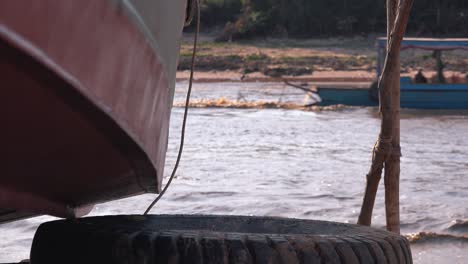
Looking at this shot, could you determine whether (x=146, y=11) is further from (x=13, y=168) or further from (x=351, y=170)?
(x=351, y=170)

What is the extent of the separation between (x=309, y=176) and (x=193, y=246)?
705cm

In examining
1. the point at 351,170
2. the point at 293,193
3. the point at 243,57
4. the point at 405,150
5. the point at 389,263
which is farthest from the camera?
the point at 243,57

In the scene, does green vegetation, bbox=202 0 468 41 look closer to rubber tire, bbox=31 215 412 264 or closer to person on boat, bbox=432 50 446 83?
person on boat, bbox=432 50 446 83

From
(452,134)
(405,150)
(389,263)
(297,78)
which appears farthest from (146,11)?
(297,78)

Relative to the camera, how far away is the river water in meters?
7.40

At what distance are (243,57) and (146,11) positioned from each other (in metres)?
36.7

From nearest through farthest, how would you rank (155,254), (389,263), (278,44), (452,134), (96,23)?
(96,23), (155,254), (389,263), (452,134), (278,44)

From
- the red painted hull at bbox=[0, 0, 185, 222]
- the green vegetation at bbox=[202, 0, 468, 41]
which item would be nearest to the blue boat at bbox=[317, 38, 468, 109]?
the red painted hull at bbox=[0, 0, 185, 222]

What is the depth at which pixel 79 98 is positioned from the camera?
2703 mm

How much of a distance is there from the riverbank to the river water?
14.5 meters

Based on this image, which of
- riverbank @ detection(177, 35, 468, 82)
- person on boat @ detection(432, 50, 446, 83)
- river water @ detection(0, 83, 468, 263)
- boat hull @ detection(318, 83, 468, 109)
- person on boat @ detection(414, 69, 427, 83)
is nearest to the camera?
river water @ detection(0, 83, 468, 263)

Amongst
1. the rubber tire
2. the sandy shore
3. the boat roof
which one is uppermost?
the rubber tire

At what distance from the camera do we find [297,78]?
114 ft

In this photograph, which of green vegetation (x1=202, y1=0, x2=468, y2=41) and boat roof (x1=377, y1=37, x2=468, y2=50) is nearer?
boat roof (x1=377, y1=37, x2=468, y2=50)
